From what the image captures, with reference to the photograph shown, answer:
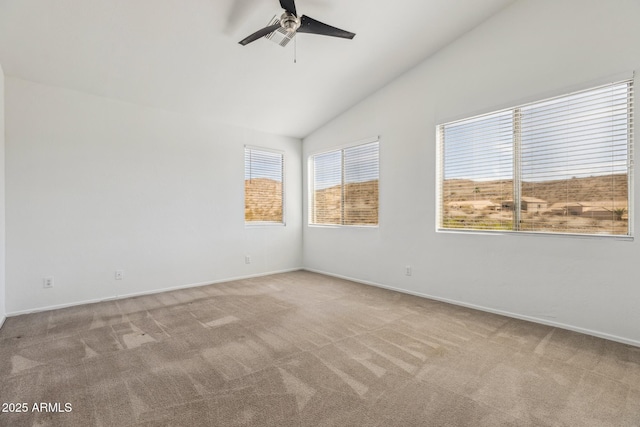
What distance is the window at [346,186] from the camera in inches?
197

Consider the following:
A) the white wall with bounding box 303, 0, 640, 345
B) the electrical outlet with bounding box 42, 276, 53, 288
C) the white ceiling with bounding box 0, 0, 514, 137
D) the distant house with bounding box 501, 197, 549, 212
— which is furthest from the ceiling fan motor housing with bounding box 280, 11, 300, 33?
the electrical outlet with bounding box 42, 276, 53, 288

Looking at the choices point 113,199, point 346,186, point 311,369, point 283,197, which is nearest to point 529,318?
point 311,369

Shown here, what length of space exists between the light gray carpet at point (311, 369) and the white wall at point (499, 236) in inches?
12.7

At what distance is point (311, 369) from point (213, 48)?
347cm

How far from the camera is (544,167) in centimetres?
325

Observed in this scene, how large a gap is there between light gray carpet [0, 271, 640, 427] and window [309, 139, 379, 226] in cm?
195

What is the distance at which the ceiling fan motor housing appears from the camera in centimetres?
270

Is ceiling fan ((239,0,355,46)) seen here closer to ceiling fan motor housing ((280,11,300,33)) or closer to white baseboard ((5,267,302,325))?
ceiling fan motor housing ((280,11,300,33))

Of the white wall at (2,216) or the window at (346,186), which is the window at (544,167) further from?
the white wall at (2,216)

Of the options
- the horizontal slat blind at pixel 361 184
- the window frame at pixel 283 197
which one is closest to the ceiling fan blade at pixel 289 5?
the horizontal slat blind at pixel 361 184

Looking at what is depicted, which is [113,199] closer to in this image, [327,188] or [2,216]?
[2,216]

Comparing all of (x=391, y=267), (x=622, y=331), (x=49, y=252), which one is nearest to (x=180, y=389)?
(x=49, y=252)

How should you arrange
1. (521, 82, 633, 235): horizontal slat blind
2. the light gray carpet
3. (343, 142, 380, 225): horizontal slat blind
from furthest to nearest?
(343, 142, 380, 225): horizontal slat blind
(521, 82, 633, 235): horizontal slat blind
the light gray carpet

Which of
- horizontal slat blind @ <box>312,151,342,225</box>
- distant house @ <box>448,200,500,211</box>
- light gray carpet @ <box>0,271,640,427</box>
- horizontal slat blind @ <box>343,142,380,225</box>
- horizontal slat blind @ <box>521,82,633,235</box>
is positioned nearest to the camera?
light gray carpet @ <box>0,271,640,427</box>
